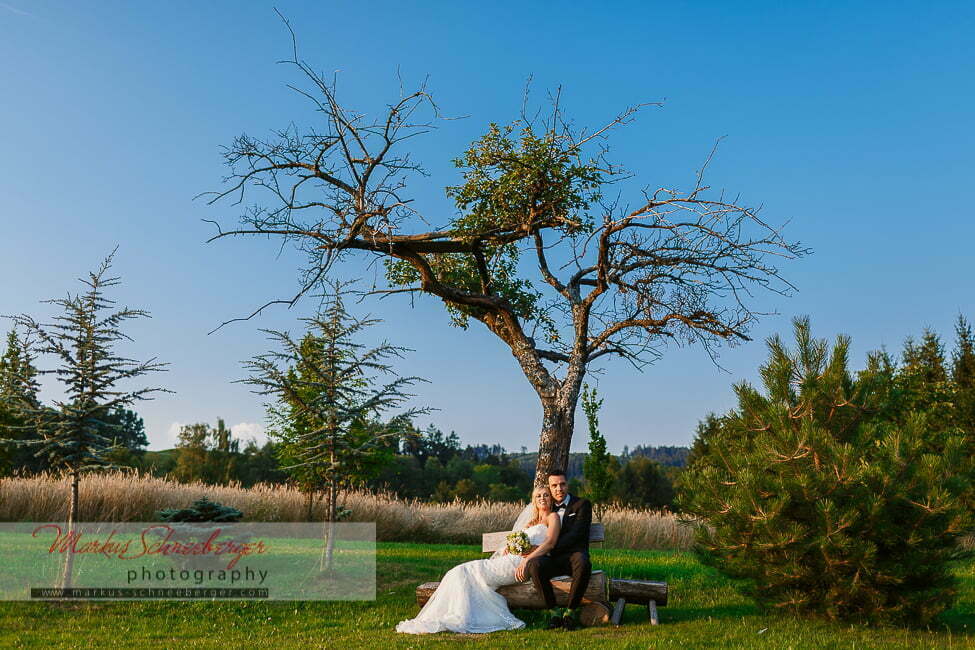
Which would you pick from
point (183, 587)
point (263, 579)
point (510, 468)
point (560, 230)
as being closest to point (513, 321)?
point (560, 230)

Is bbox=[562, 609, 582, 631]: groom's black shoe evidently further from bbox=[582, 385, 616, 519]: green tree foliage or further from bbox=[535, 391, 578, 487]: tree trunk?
bbox=[582, 385, 616, 519]: green tree foliage

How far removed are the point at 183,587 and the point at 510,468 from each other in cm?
4774

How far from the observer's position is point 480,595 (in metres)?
8.52

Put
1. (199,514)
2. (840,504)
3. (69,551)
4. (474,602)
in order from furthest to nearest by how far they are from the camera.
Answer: (199,514) < (69,551) < (474,602) < (840,504)

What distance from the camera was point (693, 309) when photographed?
42.5ft

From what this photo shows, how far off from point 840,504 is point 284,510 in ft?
46.2

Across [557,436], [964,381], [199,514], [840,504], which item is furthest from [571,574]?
[964,381]

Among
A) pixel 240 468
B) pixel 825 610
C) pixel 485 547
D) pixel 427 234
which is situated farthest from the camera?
pixel 240 468

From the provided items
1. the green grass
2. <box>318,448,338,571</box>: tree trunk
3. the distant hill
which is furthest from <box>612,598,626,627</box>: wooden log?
the distant hill

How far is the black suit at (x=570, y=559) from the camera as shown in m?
8.43

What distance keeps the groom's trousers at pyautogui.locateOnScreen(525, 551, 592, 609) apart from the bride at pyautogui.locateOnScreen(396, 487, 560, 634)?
143 millimetres

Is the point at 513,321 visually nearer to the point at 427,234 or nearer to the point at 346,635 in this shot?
the point at 427,234

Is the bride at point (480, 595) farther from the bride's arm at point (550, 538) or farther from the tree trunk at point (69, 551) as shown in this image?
the tree trunk at point (69, 551)

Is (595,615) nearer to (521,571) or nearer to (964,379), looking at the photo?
(521,571)
